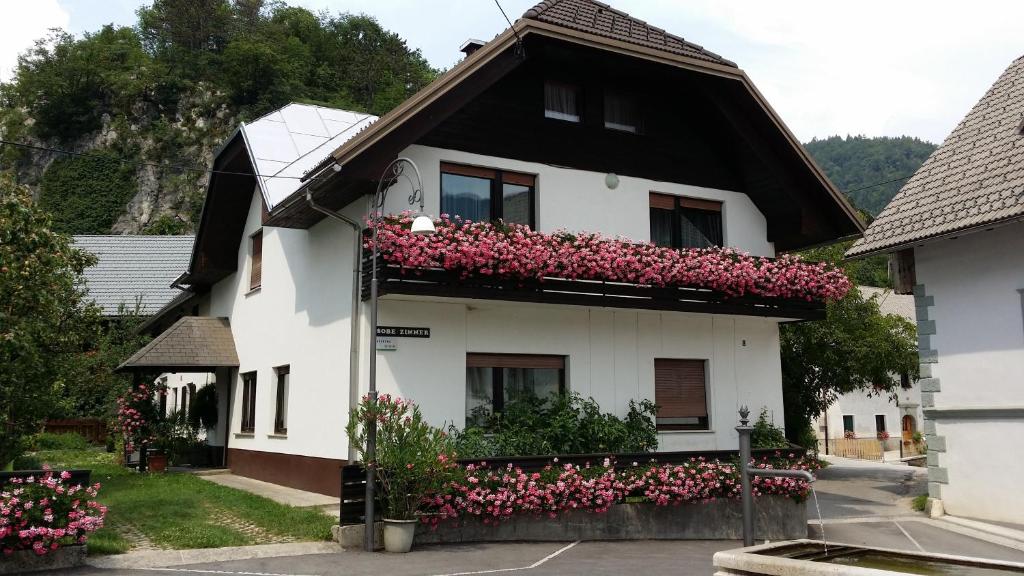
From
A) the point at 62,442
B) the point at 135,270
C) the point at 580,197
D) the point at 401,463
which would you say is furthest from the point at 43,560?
the point at 135,270

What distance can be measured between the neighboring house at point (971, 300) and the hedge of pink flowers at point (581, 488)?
12.1 feet

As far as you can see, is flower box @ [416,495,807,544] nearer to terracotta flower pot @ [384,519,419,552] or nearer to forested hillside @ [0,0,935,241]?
terracotta flower pot @ [384,519,419,552]

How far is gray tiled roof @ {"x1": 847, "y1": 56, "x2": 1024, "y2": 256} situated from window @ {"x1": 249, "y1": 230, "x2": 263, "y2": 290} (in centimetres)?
1277

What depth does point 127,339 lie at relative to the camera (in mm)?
30594

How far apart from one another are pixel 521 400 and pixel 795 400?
588 inches

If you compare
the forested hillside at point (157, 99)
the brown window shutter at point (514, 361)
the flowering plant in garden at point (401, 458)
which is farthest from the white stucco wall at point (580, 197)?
the forested hillside at point (157, 99)

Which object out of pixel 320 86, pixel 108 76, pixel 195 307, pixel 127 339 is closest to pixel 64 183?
pixel 108 76

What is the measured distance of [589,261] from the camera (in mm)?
14016

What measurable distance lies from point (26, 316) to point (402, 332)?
5.61 metres

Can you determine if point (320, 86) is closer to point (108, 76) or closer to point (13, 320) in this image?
point (108, 76)

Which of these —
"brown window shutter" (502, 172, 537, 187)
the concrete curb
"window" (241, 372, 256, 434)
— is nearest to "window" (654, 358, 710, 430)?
"brown window shutter" (502, 172, 537, 187)

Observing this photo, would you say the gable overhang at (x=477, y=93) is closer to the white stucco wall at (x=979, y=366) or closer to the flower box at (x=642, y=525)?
the white stucco wall at (x=979, y=366)

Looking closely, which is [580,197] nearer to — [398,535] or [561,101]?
[561,101]

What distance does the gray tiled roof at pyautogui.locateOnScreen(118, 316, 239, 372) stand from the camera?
19580 millimetres
